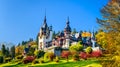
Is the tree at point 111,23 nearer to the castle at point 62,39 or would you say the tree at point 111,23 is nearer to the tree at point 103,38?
the tree at point 103,38

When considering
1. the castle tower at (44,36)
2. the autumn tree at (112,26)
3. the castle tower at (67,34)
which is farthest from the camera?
the castle tower at (44,36)

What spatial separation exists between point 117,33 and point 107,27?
943 millimetres

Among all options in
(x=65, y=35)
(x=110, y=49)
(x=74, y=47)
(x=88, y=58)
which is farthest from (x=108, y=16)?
(x=65, y=35)

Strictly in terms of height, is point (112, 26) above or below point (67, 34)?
below

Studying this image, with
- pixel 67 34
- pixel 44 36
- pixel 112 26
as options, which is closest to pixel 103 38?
pixel 112 26

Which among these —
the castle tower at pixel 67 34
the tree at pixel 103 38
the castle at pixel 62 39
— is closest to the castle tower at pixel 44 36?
the castle at pixel 62 39

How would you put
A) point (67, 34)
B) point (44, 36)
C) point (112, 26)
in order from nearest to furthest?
1. point (112, 26)
2. point (67, 34)
3. point (44, 36)

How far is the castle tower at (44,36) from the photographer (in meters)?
140

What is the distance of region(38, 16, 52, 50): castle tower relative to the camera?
140 metres

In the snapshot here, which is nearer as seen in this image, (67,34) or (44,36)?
(67,34)

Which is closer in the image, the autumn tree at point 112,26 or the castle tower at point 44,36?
the autumn tree at point 112,26

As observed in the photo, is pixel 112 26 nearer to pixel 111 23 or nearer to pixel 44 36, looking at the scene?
pixel 111 23

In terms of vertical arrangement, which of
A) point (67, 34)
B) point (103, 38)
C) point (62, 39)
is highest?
point (67, 34)

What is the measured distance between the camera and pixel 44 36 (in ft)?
468
